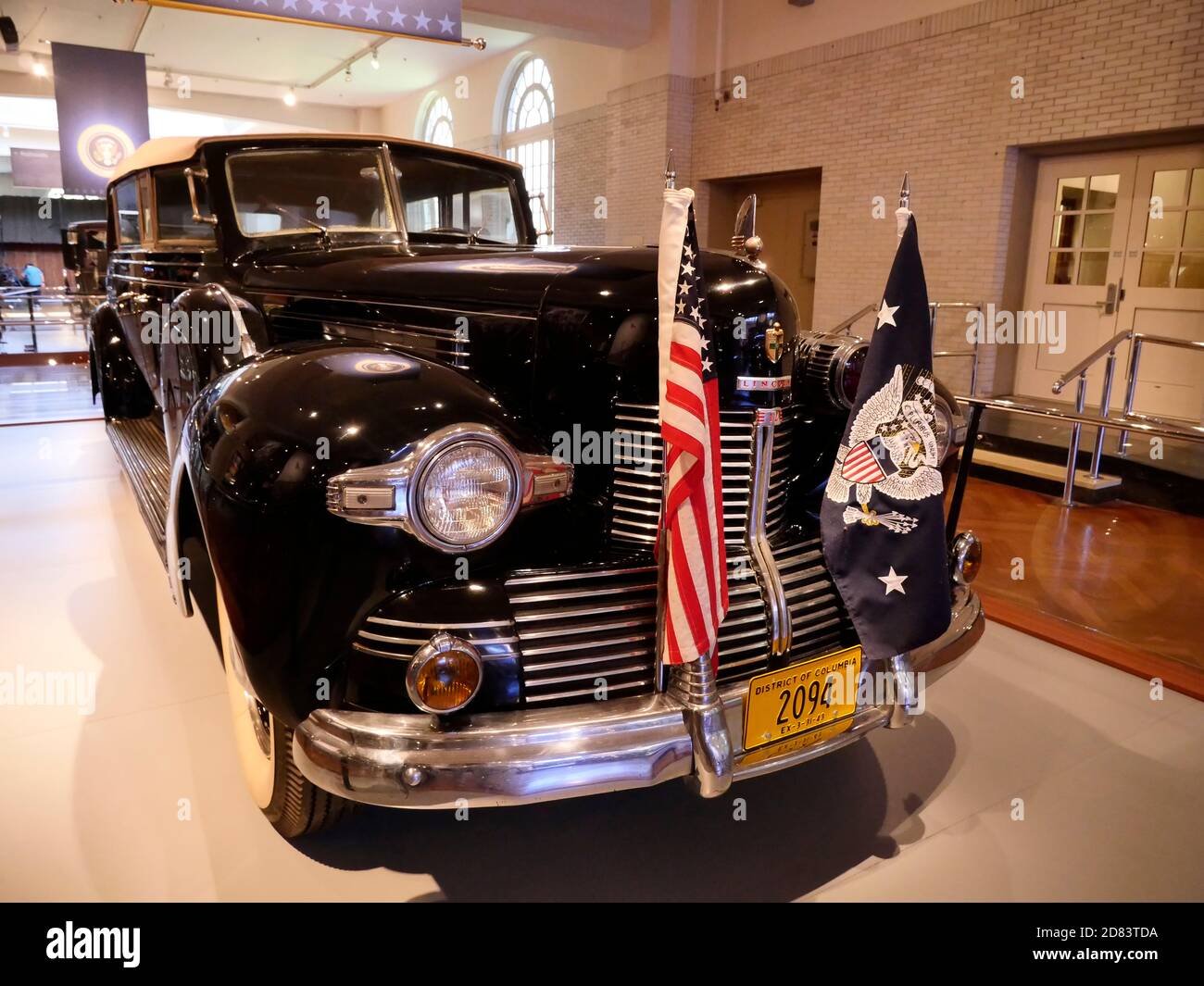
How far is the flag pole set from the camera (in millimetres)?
1596

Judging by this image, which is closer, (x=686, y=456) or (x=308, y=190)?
(x=686, y=456)

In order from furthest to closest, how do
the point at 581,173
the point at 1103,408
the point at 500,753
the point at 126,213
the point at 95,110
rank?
the point at 581,173 < the point at 95,110 < the point at 1103,408 < the point at 126,213 < the point at 500,753

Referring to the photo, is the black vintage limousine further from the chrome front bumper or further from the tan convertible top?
the tan convertible top

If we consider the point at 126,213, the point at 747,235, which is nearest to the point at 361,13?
the point at 126,213

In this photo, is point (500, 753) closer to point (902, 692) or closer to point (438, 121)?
point (902, 692)

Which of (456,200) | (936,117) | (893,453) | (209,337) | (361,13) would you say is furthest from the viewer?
(936,117)

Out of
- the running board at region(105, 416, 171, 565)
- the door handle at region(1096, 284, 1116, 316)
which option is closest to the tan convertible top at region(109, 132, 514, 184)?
the running board at region(105, 416, 171, 565)

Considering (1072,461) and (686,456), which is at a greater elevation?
(686,456)

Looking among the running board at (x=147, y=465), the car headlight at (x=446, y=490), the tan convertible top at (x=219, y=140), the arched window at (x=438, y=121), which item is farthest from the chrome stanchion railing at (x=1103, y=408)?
the arched window at (x=438, y=121)

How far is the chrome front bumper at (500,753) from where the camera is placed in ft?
4.85

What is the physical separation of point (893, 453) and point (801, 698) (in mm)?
562

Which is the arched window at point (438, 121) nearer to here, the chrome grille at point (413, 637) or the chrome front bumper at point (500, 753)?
the chrome grille at point (413, 637)

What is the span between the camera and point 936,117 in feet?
24.2
